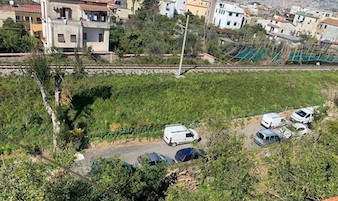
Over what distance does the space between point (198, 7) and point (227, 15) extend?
1096 centimetres

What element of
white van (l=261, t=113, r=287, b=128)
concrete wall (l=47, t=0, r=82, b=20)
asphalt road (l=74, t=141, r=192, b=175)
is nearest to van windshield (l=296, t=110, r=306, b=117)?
white van (l=261, t=113, r=287, b=128)

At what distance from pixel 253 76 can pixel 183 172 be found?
18232 millimetres

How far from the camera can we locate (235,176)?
13586mm

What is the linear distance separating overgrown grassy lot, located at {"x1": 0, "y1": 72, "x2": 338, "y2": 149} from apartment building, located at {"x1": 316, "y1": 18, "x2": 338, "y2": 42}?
47.5m

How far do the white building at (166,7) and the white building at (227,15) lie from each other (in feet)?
37.7

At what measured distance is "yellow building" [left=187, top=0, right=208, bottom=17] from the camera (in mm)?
76375

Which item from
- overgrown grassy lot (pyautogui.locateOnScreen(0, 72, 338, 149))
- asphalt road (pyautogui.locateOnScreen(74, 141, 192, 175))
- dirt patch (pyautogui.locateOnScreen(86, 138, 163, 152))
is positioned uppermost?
overgrown grassy lot (pyautogui.locateOnScreen(0, 72, 338, 149))

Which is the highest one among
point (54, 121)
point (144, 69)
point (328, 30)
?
point (328, 30)

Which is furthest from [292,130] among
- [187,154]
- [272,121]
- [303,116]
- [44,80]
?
[44,80]

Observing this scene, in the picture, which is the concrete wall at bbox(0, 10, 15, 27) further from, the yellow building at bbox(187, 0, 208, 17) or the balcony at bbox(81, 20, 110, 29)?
the yellow building at bbox(187, 0, 208, 17)

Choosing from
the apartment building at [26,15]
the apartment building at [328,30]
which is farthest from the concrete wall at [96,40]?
the apartment building at [328,30]

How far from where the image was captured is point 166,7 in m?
66.4

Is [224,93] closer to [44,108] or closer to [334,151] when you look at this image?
[334,151]

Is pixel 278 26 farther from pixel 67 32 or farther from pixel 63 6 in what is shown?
pixel 67 32
